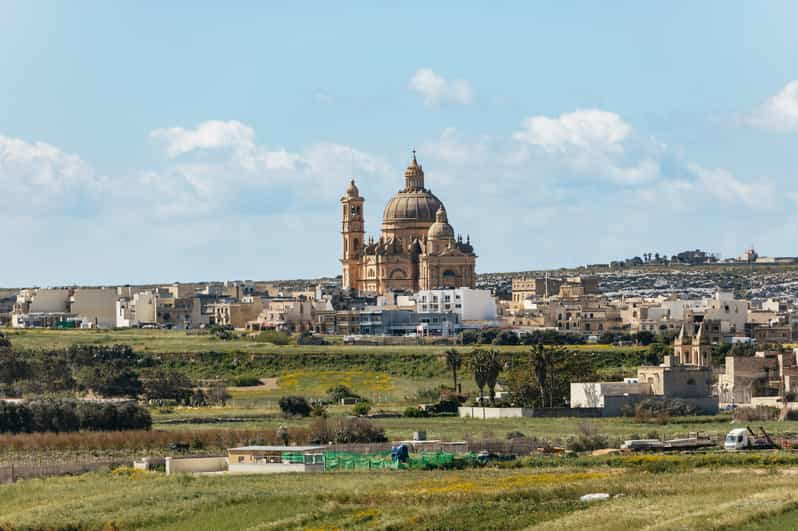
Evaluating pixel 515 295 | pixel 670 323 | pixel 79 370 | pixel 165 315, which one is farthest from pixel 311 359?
pixel 515 295

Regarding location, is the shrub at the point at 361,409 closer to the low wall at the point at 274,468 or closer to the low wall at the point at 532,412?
the low wall at the point at 532,412

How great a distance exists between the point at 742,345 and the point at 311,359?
27851 mm

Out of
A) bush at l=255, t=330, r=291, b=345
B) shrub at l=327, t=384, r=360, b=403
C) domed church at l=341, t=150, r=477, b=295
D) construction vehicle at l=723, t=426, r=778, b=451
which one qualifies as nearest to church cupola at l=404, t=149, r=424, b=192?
domed church at l=341, t=150, r=477, b=295

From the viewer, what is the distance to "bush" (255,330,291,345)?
14225cm

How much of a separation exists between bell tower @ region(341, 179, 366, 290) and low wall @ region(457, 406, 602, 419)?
100543 mm

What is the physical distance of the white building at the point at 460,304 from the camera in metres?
162

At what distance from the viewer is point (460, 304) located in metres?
162

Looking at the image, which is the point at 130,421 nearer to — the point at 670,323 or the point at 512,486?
the point at 512,486

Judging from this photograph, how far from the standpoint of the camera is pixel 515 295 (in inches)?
7598

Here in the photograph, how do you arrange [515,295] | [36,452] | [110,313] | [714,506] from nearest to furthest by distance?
[714,506], [36,452], [110,313], [515,295]

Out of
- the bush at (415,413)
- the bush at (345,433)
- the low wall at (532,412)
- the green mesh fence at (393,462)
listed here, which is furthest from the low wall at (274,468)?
the low wall at (532,412)

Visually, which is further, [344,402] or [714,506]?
[344,402]

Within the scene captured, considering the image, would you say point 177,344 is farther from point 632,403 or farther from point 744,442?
point 744,442

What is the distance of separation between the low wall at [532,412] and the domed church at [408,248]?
88.6 meters
